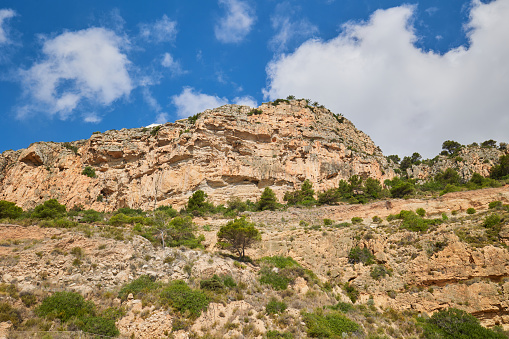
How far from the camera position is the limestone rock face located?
45.8 m

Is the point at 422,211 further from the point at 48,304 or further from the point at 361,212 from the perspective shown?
the point at 48,304

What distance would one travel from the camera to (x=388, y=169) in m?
54.9

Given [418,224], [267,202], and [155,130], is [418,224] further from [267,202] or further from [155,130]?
[155,130]

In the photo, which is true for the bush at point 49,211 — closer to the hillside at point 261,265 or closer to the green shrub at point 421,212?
the hillside at point 261,265

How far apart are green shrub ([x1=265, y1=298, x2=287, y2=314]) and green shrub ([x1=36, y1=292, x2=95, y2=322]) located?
8.43 metres

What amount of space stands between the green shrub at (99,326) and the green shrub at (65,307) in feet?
1.64

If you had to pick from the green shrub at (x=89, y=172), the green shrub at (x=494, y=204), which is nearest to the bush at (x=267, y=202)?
the green shrub at (x=494, y=204)

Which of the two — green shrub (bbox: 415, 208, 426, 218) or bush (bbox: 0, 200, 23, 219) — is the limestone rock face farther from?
green shrub (bbox: 415, 208, 426, 218)

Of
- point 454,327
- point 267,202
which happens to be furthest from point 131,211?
point 454,327

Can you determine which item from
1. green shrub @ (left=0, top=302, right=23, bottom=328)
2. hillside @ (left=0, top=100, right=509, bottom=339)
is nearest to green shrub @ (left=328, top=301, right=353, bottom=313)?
hillside @ (left=0, top=100, right=509, bottom=339)

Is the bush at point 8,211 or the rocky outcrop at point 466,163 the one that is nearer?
the bush at point 8,211

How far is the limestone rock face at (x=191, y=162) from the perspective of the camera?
45.8 metres

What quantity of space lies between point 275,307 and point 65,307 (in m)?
9.91

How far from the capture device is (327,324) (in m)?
16.3
